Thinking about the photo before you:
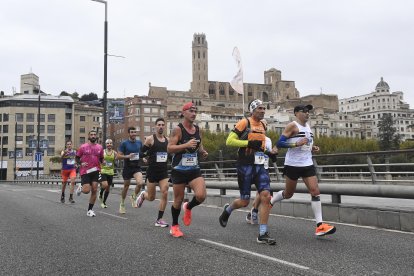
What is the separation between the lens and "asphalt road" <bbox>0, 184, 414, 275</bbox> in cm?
476

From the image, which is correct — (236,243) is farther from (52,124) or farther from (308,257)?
(52,124)

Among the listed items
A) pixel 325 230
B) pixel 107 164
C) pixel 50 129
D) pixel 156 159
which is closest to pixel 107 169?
pixel 107 164

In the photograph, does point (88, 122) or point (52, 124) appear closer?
point (52, 124)

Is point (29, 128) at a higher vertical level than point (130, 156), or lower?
higher

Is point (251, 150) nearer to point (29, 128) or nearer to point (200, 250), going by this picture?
point (200, 250)

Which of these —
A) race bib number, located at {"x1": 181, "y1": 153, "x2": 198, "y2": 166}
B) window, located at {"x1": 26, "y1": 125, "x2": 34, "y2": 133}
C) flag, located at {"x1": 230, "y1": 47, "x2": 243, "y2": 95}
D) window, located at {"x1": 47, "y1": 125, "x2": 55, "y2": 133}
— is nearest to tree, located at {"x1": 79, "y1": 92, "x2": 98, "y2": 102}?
window, located at {"x1": 47, "y1": 125, "x2": 55, "y2": 133}

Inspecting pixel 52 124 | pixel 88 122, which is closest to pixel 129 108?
pixel 88 122

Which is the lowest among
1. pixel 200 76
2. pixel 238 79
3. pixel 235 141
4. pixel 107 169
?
pixel 107 169

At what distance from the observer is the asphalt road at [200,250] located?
4.76 m

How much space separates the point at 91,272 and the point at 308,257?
7.96 ft

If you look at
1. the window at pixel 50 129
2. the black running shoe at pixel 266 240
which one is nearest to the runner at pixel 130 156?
the black running shoe at pixel 266 240

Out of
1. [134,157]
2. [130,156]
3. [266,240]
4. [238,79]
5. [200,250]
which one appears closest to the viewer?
[200,250]

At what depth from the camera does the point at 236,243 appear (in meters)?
6.25

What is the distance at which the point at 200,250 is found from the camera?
228 inches
